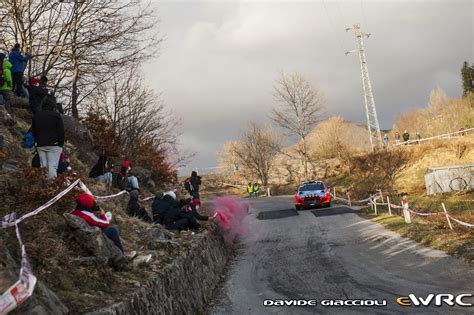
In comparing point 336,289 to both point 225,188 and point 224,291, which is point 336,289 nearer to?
point 224,291

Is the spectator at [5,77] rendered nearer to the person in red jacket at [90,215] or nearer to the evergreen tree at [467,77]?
the person in red jacket at [90,215]

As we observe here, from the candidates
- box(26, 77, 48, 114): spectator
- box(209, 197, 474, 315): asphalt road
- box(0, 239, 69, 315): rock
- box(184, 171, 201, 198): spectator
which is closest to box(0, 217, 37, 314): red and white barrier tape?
box(0, 239, 69, 315): rock

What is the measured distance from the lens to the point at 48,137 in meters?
8.57

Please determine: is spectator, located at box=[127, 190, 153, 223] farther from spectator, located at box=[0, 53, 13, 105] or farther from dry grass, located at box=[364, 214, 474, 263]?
dry grass, located at box=[364, 214, 474, 263]

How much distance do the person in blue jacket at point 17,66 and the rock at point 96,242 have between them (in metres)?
8.53

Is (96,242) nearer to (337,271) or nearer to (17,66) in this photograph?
(337,271)

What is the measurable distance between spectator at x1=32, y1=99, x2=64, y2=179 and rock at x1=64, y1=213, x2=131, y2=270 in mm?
2297

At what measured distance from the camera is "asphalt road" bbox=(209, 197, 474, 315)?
890 centimetres

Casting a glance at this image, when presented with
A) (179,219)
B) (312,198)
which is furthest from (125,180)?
(312,198)

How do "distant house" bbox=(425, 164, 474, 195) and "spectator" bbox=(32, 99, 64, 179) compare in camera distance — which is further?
"distant house" bbox=(425, 164, 474, 195)

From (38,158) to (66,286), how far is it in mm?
4595

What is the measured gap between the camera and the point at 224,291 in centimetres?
1071

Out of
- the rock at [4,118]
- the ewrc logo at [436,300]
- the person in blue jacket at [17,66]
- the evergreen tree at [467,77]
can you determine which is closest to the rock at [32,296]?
the ewrc logo at [436,300]

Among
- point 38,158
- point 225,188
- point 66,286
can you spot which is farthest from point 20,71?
point 225,188
